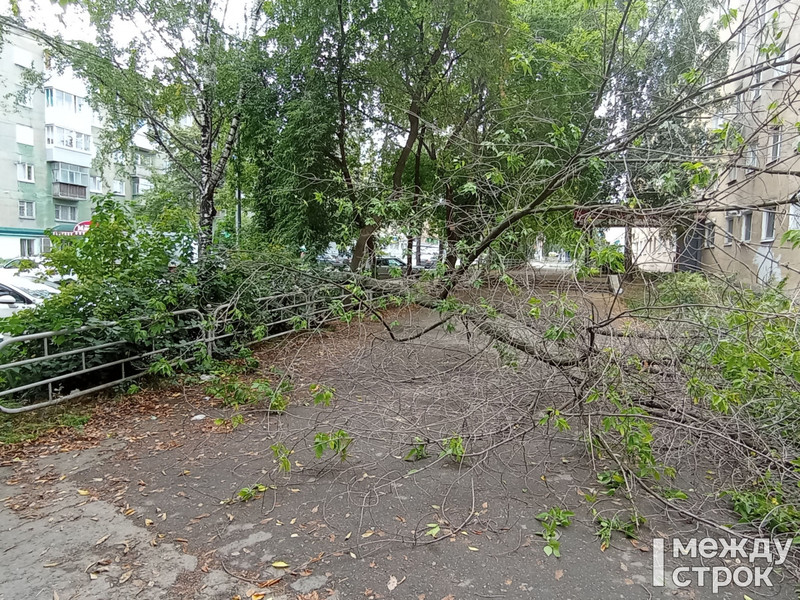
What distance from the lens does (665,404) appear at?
405cm

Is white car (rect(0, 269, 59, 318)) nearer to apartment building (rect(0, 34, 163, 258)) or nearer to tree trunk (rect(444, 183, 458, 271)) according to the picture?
tree trunk (rect(444, 183, 458, 271))

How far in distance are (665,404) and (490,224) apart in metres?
2.58

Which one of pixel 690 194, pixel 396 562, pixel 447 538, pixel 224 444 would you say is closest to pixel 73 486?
pixel 224 444

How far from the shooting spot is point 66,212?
31.6m

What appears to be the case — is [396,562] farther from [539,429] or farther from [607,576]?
[539,429]

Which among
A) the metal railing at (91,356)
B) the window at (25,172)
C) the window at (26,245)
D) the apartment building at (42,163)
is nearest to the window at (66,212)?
the apartment building at (42,163)

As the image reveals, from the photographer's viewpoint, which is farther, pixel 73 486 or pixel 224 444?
pixel 224 444

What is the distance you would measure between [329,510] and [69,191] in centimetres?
3542

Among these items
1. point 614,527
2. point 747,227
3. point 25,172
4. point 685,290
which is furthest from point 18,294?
point 25,172

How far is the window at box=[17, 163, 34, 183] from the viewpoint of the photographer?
2830 centimetres

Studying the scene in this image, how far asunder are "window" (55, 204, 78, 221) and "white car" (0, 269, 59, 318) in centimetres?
2670

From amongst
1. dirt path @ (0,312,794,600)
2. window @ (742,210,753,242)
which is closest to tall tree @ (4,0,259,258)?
dirt path @ (0,312,794,600)

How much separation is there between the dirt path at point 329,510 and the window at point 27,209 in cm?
3106

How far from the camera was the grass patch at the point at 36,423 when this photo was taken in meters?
4.49
